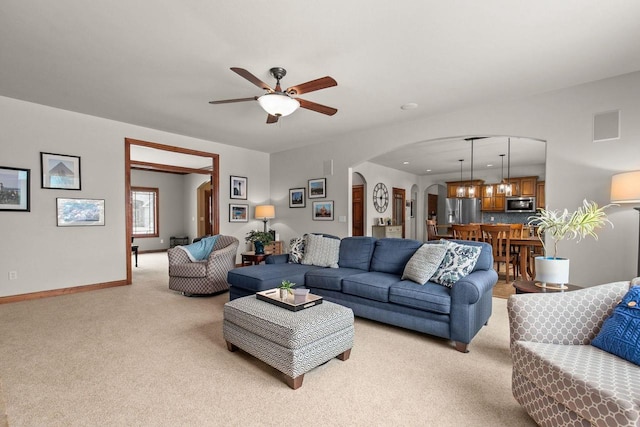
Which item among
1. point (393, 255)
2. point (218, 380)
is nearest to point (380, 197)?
point (393, 255)

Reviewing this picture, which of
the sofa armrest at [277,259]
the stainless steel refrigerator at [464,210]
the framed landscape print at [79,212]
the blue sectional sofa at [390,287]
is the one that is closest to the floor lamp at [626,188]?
the blue sectional sofa at [390,287]

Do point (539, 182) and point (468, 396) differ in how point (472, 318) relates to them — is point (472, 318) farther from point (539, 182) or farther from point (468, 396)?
point (539, 182)

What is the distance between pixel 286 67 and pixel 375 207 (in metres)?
5.69

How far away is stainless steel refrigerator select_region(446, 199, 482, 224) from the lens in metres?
9.05

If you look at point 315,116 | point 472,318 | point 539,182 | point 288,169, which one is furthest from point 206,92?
point 539,182

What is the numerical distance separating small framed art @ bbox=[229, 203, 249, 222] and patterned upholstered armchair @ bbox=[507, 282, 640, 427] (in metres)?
5.46

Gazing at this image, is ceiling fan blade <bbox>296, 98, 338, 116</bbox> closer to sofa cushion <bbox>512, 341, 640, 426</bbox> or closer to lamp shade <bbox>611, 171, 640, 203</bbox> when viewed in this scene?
sofa cushion <bbox>512, 341, 640, 426</bbox>

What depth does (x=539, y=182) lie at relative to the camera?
8.05 meters

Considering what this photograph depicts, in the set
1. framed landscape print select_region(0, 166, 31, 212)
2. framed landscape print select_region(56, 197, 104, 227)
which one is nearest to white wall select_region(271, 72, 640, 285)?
framed landscape print select_region(56, 197, 104, 227)

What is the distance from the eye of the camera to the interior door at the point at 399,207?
9.24 meters

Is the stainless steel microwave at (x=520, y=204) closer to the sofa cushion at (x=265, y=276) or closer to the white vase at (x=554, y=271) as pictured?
the white vase at (x=554, y=271)

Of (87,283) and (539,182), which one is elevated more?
(539,182)

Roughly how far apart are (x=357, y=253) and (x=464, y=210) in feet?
21.5

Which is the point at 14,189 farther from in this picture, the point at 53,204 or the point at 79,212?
the point at 79,212
